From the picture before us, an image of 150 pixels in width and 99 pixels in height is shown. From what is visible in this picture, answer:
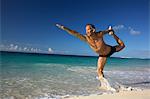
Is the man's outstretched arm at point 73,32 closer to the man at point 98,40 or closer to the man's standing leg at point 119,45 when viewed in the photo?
the man at point 98,40

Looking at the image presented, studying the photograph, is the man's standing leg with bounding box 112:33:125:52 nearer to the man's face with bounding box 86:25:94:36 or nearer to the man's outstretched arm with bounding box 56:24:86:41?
the man's face with bounding box 86:25:94:36

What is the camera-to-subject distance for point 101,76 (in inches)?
254

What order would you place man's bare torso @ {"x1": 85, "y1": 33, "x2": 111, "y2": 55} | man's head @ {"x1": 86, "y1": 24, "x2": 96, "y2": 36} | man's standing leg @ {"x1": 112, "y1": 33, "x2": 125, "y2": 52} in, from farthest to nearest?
man's standing leg @ {"x1": 112, "y1": 33, "x2": 125, "y2": 52}, man's bare torso @ {"x1": 85, "y1": 33, "x2": 111, "y2": 55}, man's head @ {"x1": 86, "y1": 24, "x2": 96, "y2": 36}

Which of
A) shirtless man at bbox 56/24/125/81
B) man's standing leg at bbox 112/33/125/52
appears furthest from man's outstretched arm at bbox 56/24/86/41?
man's standing leg at bbox 112/33/125/52

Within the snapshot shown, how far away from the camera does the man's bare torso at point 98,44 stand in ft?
18.1

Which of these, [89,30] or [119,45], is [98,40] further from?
[119,45]

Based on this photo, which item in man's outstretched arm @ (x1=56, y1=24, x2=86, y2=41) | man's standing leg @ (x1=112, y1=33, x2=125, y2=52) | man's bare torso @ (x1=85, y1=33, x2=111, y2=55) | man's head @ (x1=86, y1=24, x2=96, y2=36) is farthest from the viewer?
man's standing leg @ (x1=112, y1=33, x2=125, y2=52)

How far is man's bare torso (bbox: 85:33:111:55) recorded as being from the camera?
5508 mm

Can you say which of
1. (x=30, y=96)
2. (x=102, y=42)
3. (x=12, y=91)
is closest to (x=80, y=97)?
(x=30, y=96)

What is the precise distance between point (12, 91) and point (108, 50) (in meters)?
4.98

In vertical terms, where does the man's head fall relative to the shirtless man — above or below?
above

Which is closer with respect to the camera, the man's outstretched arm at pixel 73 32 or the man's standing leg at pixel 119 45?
the man's outstretched arm at pixel 73 32

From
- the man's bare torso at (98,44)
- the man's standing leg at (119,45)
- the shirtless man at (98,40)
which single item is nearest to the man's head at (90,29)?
the shirtless man at (98,40)

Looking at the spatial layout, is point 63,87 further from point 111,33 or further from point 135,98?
point 111,33
